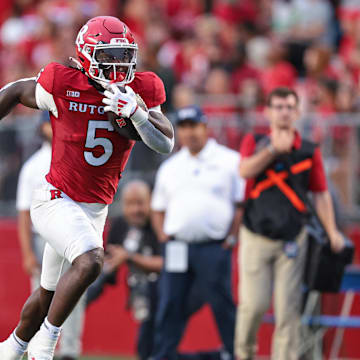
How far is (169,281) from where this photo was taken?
26.5ft

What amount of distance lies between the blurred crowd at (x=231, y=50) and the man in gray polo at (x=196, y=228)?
127cm

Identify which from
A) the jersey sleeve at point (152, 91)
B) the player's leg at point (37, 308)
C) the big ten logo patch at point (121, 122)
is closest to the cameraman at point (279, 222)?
the jersey sleeve at point (152, 91)

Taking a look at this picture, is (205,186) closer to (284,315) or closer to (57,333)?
(284,315)

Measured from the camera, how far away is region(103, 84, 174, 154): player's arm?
16.9ft

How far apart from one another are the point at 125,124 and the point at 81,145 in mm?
316

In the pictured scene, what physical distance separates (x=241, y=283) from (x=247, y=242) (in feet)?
1.16

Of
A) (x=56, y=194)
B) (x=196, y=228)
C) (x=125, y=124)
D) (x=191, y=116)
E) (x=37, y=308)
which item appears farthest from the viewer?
(x=191, y=116)

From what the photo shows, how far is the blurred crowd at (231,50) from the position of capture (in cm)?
962

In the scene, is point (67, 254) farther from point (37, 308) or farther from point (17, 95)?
point (17, 95)

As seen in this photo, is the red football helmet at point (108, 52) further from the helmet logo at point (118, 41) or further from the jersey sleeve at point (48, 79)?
the jersey sleeve at point (48, 79)

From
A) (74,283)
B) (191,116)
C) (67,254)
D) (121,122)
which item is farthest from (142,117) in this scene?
(191,116)

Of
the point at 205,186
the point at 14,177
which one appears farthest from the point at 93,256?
the point at 14,177

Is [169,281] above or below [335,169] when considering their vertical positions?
below

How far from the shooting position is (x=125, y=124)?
5.45m
